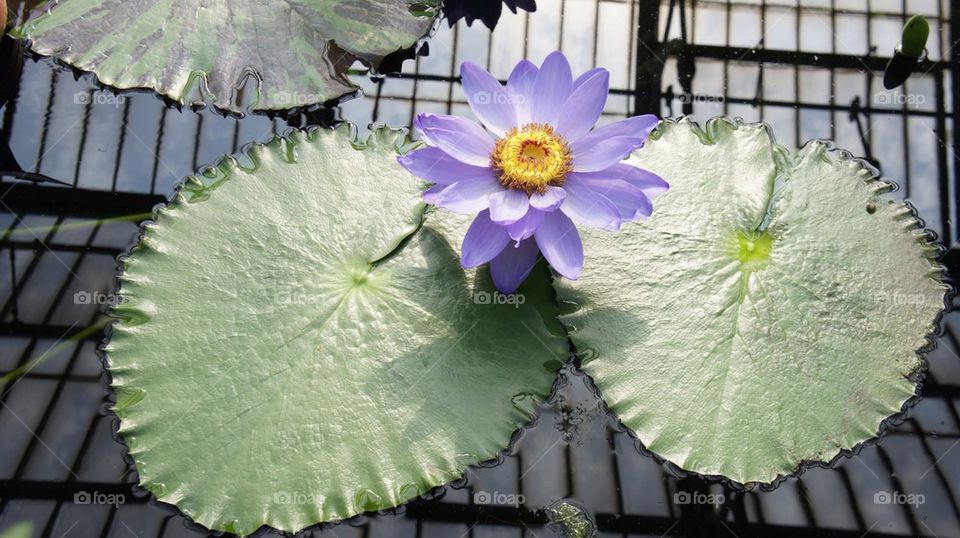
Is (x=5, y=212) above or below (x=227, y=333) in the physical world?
above

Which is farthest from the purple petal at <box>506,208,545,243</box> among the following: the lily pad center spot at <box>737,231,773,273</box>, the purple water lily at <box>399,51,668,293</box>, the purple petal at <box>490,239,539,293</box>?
the lily pad center spot at <box>737,231,773,273</box>

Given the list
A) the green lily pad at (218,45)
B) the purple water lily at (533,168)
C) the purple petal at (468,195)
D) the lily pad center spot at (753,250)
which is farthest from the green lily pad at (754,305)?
the green lily pad at (218,45)

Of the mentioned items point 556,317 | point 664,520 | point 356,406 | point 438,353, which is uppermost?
point 556,317

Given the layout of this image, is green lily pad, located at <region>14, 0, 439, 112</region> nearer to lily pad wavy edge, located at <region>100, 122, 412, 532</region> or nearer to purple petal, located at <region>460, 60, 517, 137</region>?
lily pad wavy edge, located at <region>100, 122, 412, 532</region>

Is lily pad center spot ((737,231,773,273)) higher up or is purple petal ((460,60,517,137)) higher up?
purple petal ((460,60,517,137))

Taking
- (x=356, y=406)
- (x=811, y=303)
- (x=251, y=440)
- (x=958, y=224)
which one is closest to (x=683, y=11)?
(x=958, y=224)

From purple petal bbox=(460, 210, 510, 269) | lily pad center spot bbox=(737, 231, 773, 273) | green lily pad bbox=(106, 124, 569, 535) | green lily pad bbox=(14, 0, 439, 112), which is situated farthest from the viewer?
green lily pad bbox=(14, 0, 439, 112)

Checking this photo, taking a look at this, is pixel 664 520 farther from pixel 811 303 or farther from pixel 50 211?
pixel 50 211

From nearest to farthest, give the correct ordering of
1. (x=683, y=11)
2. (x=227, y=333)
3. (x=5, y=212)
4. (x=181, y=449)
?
(x=181, y=449)
(x=227, y=333)
(x=5, y=212)
(x=683, y=11)
